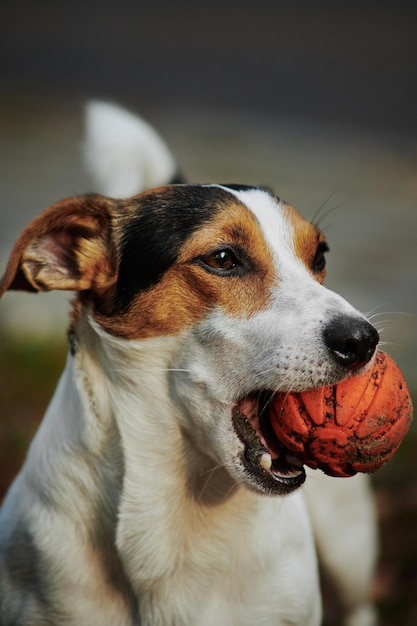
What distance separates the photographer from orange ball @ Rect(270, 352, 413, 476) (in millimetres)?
2662

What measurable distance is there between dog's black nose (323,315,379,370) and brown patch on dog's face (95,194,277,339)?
0.90 ft

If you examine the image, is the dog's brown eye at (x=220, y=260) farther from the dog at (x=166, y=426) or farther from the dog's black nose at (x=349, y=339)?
the dog's black nose at (x=349, y=339)

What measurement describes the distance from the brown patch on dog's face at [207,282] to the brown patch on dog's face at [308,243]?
0.16m

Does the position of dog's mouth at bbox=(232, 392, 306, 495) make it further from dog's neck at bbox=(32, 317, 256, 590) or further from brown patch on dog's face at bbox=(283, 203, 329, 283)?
brown patch on dog's face at bbox=(283, 203, 329, 283)

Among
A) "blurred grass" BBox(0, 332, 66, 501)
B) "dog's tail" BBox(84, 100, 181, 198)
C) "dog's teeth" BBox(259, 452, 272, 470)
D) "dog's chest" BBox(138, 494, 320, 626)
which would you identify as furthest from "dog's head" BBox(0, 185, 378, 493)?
"blurred grass" BBox(0, 332, 66, 501)

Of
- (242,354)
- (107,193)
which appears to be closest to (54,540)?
(242,354)

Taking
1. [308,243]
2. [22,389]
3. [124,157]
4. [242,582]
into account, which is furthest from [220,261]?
[22,389]

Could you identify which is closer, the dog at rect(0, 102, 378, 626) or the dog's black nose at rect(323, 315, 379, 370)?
the dog's black nose at rect(323, 315, 379, 370)

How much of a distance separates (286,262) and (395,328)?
420 centimetres

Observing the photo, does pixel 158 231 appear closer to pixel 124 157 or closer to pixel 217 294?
pixel 217 294

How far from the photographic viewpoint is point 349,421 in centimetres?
266

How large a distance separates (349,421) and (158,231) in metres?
0.87

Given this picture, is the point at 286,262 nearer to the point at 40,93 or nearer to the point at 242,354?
the point at 242,354

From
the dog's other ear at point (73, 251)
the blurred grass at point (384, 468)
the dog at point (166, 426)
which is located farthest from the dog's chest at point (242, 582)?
the blurred grass at point (384, 468)
